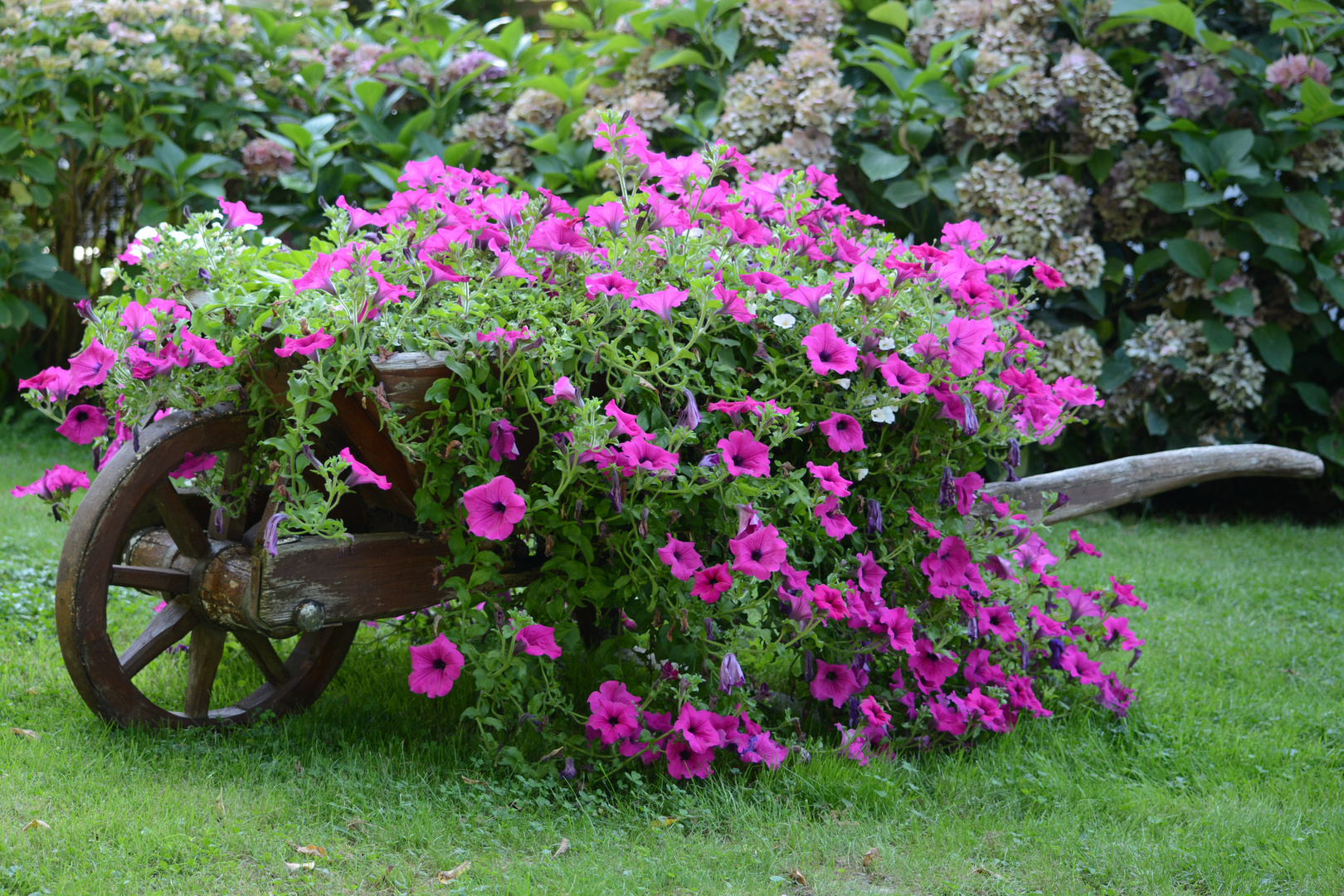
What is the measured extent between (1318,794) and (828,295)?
55.9 inches

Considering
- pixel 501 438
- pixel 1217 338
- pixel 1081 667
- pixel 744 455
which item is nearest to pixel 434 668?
pixel 501 438

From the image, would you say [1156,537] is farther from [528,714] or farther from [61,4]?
[61,4]

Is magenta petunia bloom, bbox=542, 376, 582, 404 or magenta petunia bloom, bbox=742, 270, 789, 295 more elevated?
magenta petunia bloom, bbox=742, 270, 789, 295

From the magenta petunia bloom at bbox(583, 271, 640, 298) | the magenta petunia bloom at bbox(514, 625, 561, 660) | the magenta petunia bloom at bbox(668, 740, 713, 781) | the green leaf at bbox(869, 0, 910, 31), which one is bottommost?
the magenta petunia bloom at bbox(668, 740, 713, 781)

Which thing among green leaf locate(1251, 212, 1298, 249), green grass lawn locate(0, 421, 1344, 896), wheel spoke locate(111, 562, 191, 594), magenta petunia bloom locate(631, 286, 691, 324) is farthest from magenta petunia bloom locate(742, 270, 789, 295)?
green leaf locate(1251, 212, 1298, 249)

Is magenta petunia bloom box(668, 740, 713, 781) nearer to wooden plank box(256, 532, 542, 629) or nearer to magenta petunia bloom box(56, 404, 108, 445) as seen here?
wooden plank box(256, 532, 542, 629)

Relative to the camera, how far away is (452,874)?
5.87 ft

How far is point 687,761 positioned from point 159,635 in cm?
109

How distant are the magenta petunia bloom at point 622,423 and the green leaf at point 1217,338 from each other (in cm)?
347

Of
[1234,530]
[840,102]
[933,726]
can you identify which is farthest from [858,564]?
[1234,530]

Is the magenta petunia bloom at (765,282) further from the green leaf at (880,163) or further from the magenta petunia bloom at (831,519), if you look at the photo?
the green leaf at (880,163)

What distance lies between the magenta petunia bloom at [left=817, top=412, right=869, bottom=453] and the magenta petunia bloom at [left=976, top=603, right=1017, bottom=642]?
0.58 metres

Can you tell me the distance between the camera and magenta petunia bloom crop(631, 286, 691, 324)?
2004 mm

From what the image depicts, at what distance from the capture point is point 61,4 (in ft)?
16.8
